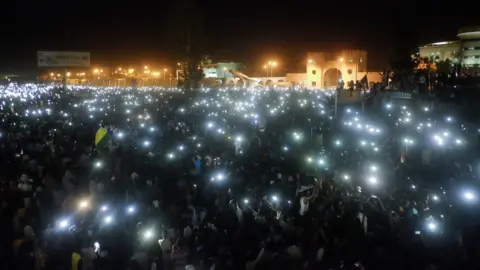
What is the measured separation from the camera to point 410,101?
21469 millimetres

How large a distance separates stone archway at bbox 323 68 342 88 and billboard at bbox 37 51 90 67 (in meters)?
35.3

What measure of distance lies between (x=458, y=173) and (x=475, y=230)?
296 centimetres

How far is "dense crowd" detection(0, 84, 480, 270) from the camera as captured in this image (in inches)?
267

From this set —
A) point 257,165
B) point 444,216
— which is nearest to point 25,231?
point 257,165

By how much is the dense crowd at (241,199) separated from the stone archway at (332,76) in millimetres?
47754

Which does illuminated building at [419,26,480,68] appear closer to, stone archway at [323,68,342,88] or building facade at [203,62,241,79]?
stone archway at [323,68,342,88]

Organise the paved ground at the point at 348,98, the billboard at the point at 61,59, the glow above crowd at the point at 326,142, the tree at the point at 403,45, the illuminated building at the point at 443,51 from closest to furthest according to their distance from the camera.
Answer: the glow above crowd at the point at 326,142 < the paved ground at the point at 348,98 < the billboard at the point at 61,59 < the tree at the point at 403,45 < the illuminated building at the point at 443,51

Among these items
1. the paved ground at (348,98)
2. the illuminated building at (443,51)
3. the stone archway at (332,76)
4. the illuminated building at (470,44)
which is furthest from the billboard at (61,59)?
the illuminated building at (443,51)

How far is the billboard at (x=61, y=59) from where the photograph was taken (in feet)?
108

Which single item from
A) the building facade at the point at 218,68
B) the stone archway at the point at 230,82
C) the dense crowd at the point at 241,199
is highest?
the building facade at the point at 218,68

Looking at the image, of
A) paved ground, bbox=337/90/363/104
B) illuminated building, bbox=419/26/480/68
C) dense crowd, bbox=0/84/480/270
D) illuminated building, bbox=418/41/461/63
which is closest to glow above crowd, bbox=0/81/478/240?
dense crowd, bbox=0/84/480/270

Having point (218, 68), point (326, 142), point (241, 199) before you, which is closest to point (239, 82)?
point (218, 68)

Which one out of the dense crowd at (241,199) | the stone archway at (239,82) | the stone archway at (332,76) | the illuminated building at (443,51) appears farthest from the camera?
the illuminated building at (443,51)

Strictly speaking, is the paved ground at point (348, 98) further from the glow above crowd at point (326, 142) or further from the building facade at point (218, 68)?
the building facade at point (218, 68)
